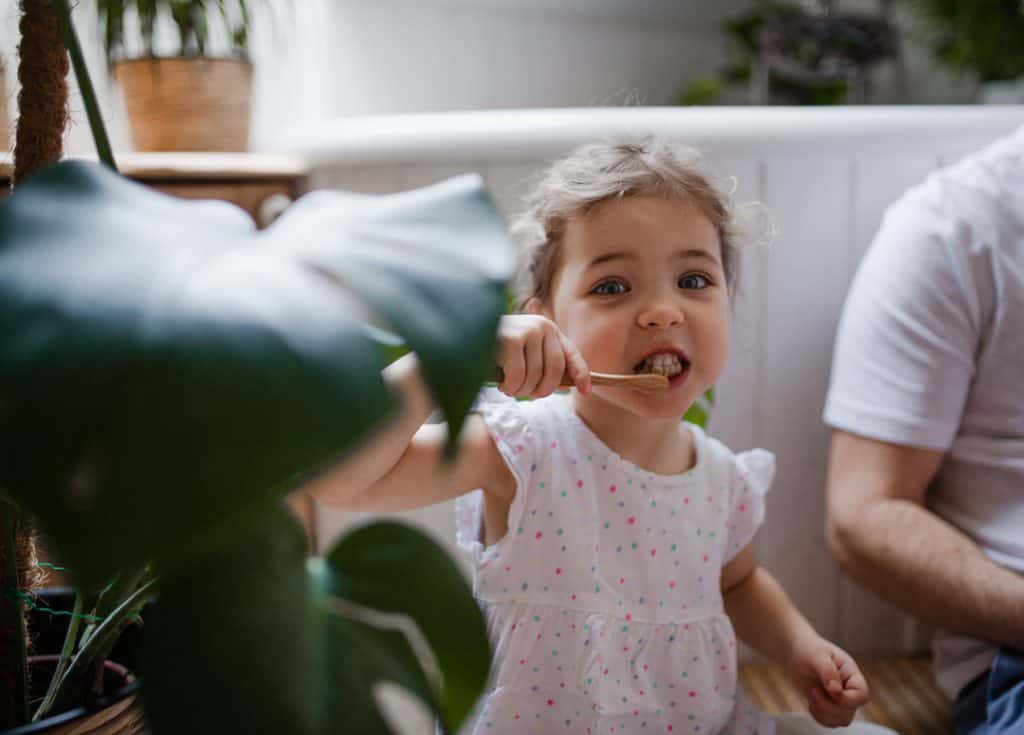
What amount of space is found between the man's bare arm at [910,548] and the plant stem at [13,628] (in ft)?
2.40

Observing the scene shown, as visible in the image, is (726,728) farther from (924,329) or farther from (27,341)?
(27,341)

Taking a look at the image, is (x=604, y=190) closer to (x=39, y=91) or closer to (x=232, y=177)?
(x=39, y=91)

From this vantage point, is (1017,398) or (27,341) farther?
(1017,398)

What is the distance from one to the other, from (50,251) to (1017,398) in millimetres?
896

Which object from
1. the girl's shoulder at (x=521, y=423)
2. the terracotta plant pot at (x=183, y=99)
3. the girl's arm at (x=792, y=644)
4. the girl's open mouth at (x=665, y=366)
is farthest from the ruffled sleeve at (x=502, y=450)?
the terracotta plant pot at (x=183, y=99)

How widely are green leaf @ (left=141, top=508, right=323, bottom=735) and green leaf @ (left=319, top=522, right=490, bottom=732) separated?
0.03 meters

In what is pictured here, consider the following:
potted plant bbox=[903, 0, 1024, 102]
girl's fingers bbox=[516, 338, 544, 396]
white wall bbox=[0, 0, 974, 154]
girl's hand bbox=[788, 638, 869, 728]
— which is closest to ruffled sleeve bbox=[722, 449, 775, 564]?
girl's hand bbox=[788, 638, 869, 728]

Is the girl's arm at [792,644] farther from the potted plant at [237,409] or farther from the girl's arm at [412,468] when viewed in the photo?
the potted plant at [237,409]

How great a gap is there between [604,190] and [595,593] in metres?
0.31

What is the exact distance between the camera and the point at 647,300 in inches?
26.1

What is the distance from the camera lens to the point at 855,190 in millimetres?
1054

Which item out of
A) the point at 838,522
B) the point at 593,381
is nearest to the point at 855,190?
the point at 838,522

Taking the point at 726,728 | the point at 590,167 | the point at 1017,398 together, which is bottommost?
the point at 726,728

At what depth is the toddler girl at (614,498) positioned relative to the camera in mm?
666
